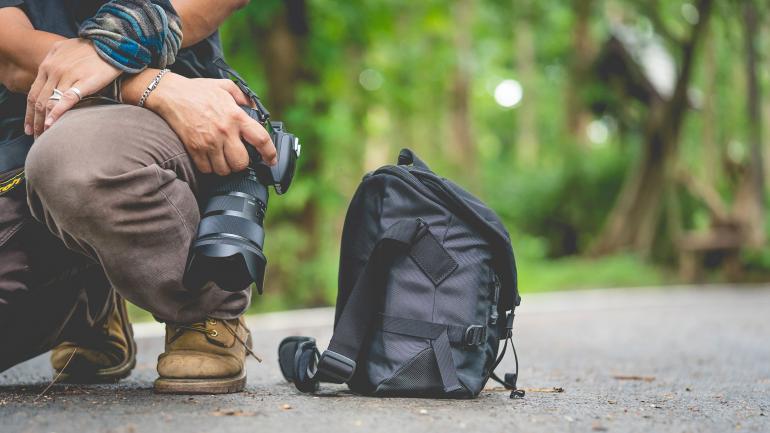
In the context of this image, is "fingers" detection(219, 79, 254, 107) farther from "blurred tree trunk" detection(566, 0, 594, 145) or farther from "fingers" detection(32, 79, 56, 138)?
"blurred tree trunk" detection(566, 0, 594, 145)

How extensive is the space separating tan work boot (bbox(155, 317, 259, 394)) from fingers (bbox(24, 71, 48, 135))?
0.64 metres

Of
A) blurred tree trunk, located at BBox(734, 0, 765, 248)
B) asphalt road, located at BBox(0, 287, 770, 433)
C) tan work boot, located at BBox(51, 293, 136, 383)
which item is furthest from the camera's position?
blurred tree trunk, located at BBox(734, 0, 765, 248)

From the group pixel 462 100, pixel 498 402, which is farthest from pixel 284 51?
pixel 462 100

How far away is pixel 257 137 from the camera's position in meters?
2.23

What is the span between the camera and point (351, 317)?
2.47 metres

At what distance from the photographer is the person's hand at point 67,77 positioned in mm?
2154

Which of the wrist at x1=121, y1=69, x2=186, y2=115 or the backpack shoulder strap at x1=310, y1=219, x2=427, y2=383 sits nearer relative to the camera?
the wrist at x1=121, y1=69, x2=186, y2=115

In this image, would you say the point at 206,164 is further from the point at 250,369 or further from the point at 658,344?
the point at 658,344

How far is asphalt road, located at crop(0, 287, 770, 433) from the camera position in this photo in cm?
195

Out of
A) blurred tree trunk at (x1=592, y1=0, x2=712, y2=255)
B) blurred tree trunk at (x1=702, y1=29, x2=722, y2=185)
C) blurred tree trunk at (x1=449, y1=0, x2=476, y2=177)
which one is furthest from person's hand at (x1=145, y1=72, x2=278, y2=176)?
blurred tree trunk at (x1=449, y1=0, x2=476, y2=177)

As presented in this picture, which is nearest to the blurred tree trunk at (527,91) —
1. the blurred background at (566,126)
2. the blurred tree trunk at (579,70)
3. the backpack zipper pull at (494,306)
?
the blurred background at (566,126)

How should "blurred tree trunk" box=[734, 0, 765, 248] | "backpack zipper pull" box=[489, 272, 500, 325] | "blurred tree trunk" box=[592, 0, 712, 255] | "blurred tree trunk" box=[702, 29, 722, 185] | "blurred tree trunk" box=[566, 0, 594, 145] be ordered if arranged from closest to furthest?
"backpack zipper pull" box=[489, 272, 500, 325], "blurred tree trunk" box=[734, 0, 765, 248], "blurred tree trunk" box=[592, 0, 712, 255], "blurred tree trunk" box=[702, 29, 722, 185], "blurred tree trunk" box=[566, 0, 594, 145]

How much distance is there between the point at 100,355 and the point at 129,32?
44.2 inches

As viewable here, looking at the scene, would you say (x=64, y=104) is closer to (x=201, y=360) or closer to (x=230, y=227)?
(x=230, y=227)
